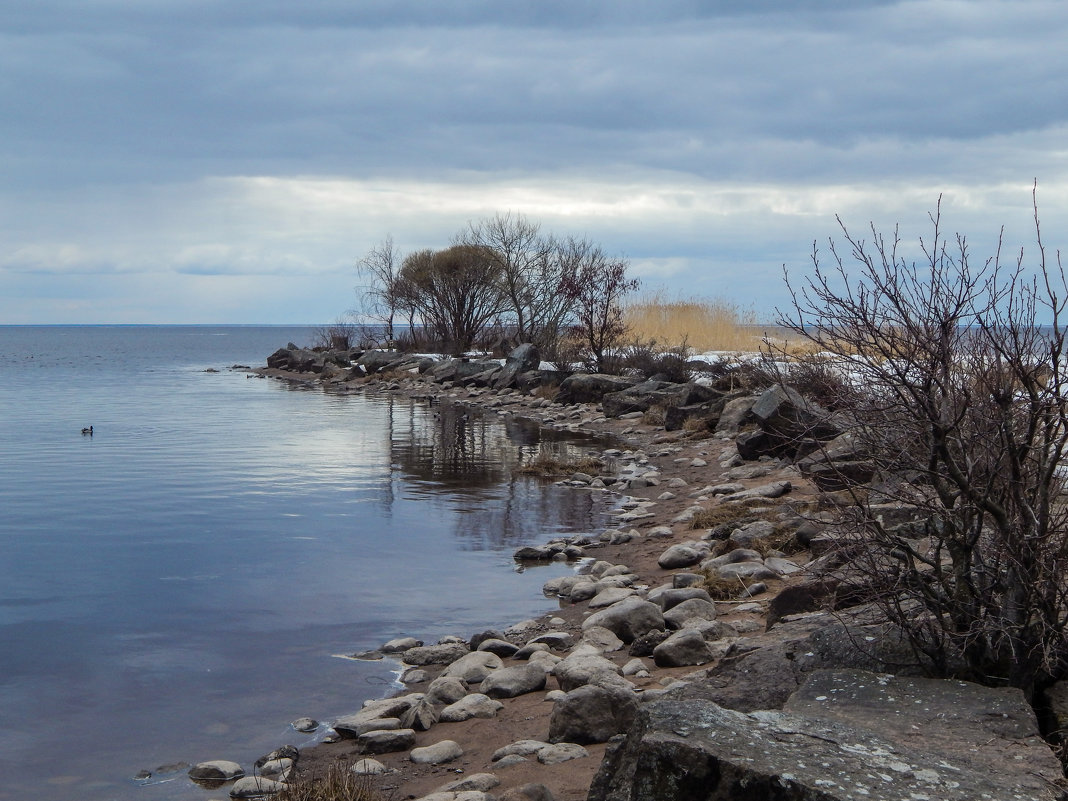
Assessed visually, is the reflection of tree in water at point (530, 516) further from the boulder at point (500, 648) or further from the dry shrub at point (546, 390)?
the dry shrub at point (546, 390)

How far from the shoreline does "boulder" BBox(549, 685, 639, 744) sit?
87 mm

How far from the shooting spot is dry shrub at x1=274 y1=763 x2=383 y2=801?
14.0 feet

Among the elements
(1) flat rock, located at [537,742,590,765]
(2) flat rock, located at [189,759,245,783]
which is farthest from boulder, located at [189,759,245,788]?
(1) flat rock, located at [537,742,590,765]

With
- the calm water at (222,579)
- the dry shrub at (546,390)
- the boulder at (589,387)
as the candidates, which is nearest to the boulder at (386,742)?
the calm water at (222,579)

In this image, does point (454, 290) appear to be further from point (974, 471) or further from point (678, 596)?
point (974, 471)

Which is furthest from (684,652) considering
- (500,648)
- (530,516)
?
(530,516)

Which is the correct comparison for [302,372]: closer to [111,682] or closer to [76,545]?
[76,545]

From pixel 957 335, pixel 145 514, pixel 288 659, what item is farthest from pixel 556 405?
pixel 957 335

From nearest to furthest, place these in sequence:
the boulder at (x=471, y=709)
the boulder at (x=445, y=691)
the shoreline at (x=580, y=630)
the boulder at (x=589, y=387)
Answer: the shoreline at (x=580, y=630) < the boulder at (x=471, y=709) < the boulder at (x=445, y=691) < the boulder at (x=589, y=387)

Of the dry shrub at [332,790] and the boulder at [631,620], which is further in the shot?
the boulder at [631,620]

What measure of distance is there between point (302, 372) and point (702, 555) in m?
41.7

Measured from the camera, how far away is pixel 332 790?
4281mm

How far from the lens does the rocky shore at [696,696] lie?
316 cm

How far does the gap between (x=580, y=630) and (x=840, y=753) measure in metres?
4.81
